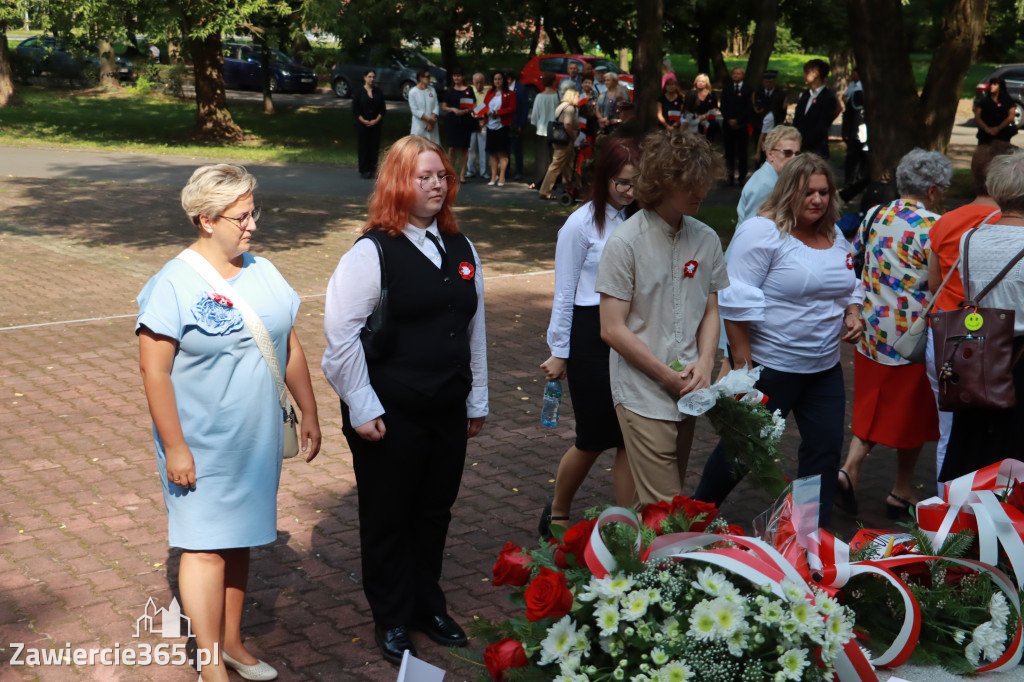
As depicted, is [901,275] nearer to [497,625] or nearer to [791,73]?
[497,625]

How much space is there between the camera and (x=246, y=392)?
372 centimetres

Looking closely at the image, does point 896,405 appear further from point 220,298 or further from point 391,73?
point 391,73

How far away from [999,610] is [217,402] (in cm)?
253

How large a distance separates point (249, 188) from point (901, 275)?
11.4 ft

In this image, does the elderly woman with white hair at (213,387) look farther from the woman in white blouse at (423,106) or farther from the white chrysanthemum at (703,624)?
the woman in white blouse at (423,106)

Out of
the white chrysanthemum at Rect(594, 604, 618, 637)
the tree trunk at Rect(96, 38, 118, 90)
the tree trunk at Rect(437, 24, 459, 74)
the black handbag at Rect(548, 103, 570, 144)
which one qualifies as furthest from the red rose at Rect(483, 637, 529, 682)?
the tree trunk at Rect(96, 38, 118, 90)

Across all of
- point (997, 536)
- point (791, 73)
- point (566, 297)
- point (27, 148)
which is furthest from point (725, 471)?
point (791, 73)

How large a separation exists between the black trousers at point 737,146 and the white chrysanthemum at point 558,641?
17.3 metres

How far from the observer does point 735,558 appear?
2.43 meters

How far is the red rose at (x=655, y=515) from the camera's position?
106 inches

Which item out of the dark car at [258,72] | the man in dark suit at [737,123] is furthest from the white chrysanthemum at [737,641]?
the dark car at [258,72]

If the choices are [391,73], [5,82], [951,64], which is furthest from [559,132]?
[5,82]

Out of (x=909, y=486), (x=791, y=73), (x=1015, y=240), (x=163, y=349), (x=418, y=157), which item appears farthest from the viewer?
(x=791, y=73)

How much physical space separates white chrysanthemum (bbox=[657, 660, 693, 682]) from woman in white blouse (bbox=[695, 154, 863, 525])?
8.57 ft
